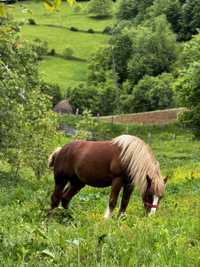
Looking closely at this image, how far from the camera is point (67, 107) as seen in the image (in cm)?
9062

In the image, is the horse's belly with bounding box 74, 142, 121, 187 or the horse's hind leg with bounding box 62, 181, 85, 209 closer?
the horse's belly with bounding box 74, 142, 121, 187

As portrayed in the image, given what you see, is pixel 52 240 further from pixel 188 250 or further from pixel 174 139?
pixel 174 139

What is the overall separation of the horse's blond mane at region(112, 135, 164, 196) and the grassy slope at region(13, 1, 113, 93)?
3533 inches

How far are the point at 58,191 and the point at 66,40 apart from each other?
123m

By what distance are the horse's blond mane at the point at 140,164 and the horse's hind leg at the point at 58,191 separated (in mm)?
1725

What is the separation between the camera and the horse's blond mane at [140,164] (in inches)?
441

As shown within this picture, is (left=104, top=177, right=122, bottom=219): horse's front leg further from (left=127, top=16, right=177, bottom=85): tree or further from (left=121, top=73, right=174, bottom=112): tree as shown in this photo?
(left=127, top=16, right=177, bottom=85): tree

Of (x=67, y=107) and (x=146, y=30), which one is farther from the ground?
(x=146, y=30)

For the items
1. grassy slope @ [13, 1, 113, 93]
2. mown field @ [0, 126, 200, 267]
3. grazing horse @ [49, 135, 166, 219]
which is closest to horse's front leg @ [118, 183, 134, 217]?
grazing horse @ [49, 135, 166, 219]

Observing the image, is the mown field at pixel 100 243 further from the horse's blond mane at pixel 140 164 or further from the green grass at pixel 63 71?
the green grass at pixel 63 71

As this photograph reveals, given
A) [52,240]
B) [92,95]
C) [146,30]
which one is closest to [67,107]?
[92,95]

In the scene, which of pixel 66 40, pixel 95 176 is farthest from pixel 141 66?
pixel 95 176

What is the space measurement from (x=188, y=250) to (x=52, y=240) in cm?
139

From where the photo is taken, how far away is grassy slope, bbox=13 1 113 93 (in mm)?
111312
